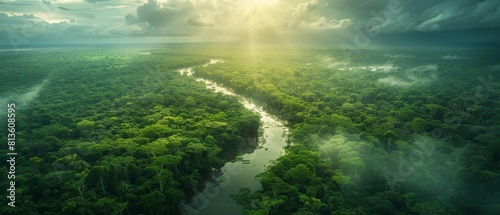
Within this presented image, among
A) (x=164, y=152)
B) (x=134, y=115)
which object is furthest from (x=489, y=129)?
(x=134, y=115)

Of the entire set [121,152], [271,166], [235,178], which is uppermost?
[121,152]

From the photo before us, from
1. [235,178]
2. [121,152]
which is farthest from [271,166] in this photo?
[121,152]

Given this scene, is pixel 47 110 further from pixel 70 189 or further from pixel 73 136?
pixel 70 189

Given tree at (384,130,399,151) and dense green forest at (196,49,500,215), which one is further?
tree at (384,130,399,151)

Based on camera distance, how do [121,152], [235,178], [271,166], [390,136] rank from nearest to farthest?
[271,166], [121,152], [235,178], [390,136]

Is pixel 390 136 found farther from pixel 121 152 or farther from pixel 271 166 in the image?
pixel 121 152

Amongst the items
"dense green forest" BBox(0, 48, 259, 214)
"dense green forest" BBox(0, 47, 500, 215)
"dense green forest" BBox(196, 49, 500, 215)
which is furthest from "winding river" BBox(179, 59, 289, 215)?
"dense green forest" BBox(196, 49, 500, 215)

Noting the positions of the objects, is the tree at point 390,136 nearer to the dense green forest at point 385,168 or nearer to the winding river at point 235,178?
the dense green forest at point 385,168

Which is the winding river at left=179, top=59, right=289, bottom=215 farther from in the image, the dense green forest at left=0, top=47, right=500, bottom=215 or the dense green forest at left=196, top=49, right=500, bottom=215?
the dense green forest at left=196, top=49, right=500, bottom=215

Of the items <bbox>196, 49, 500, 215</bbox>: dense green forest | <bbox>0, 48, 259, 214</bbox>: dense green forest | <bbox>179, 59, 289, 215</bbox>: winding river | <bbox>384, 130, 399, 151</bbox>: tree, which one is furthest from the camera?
<bbox>384, 130, 399, 151</bbox>: tree
